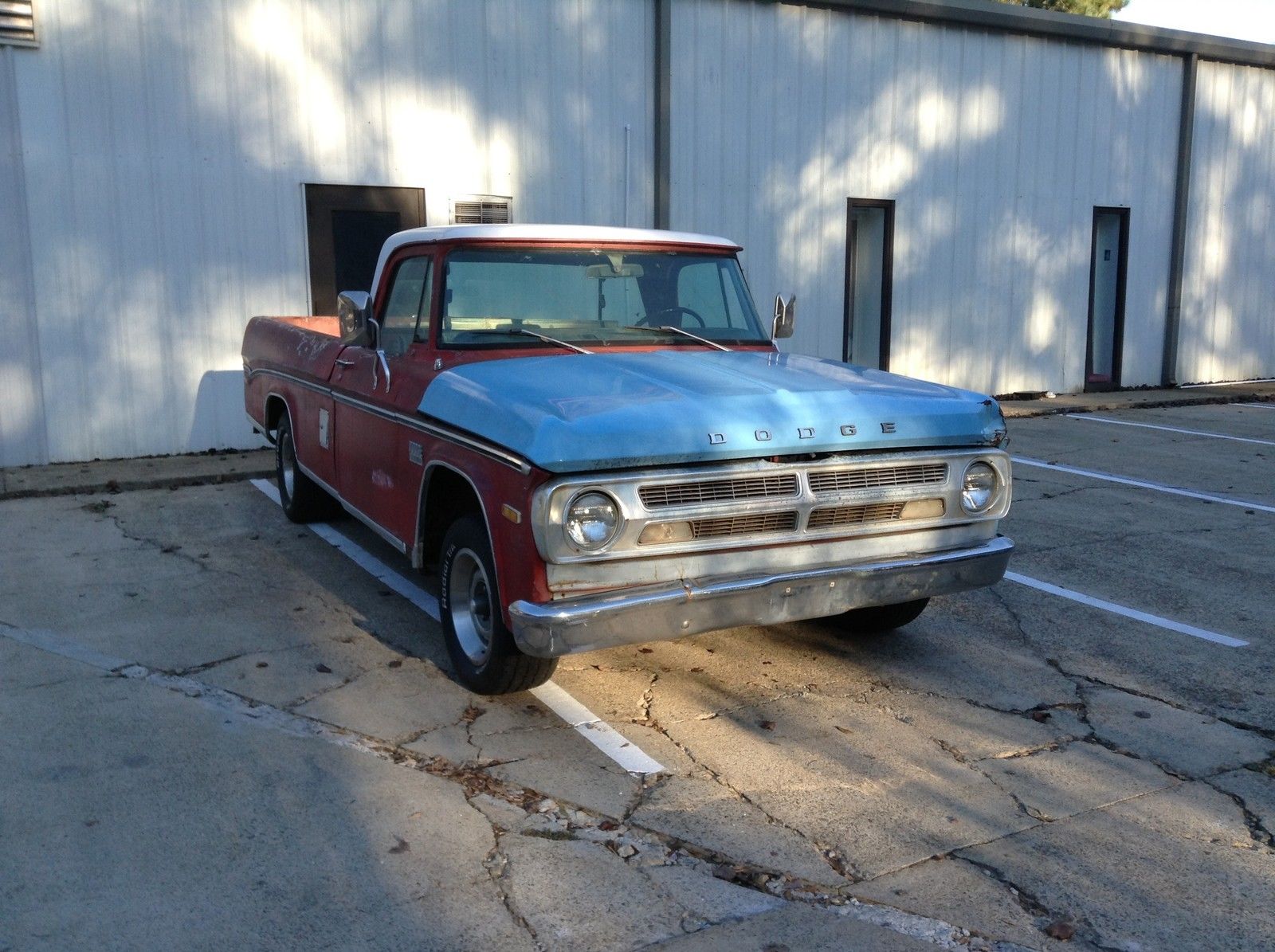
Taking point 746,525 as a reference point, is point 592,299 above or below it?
above

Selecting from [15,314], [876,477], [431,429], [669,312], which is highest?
[669,312]

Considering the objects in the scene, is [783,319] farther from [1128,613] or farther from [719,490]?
[1128,613]

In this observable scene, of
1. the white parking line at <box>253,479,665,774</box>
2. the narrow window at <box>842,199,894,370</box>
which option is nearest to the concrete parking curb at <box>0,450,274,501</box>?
the white parking line at <box>253,479,665,774</box>

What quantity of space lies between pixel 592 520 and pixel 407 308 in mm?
2107

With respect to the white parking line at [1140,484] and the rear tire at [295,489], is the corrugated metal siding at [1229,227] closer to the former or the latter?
Result: the white parking line at [1140,484]

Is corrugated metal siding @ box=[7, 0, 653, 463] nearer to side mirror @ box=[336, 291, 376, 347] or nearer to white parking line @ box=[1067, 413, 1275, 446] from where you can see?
side mirror @ box=[336, 291, 376, 347]

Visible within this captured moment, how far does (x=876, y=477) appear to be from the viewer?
445 centimetres

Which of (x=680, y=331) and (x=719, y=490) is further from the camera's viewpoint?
(x=680, y=331)

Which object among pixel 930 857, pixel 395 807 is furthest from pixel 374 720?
pixel 930 857

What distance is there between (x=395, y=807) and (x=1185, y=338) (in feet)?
50.5

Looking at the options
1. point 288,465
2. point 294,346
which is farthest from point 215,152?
point 294,346

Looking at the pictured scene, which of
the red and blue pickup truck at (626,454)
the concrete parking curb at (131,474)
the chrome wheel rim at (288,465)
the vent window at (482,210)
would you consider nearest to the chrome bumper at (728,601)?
the red and blue pickup truck at (626,454)

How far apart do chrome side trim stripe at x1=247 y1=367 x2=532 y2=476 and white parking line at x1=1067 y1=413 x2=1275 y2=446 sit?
9.22 meters

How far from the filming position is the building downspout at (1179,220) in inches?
611
